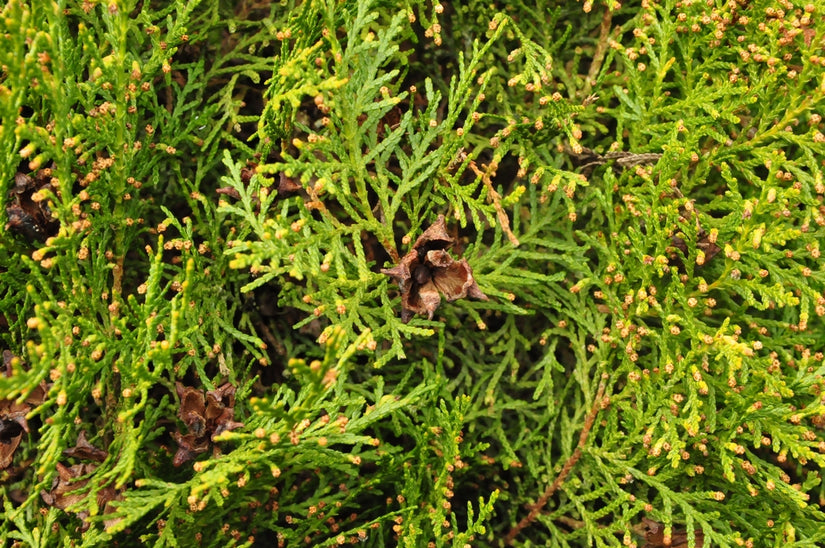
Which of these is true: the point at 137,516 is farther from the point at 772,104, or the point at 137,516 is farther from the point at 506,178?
the point at 772,104

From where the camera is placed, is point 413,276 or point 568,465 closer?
point 413,276

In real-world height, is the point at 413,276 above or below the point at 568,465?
above

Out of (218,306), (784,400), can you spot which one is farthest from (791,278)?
(218,306)

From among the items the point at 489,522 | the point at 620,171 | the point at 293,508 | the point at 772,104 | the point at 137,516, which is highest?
the point at 772,104

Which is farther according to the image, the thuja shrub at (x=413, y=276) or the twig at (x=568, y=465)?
the twig at (x=568, y=465)

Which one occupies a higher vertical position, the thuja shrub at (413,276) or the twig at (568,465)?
the thuja shrub at (413,276)
